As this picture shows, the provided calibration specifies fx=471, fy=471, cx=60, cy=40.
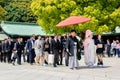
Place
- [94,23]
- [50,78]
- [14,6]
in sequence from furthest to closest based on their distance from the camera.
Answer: [14,6] → [94,23] → [50,78]

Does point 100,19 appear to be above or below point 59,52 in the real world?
above

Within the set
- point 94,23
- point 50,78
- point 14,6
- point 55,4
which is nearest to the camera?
point 50,78

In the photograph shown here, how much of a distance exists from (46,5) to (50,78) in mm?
31955

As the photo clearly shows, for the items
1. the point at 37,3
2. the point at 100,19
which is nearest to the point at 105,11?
the point at 100,19

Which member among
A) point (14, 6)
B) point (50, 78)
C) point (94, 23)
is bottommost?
point (50, 78)

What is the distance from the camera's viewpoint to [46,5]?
50031 millimetres

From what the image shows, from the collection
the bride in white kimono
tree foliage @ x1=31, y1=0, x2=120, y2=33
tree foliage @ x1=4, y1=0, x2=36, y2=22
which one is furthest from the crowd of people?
tree foliage @ x1=4, y1=0, x2=36, y2=22

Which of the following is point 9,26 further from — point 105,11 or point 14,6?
point 105,11

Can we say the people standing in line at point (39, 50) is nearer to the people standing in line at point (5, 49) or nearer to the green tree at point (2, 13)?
the people standing in line at point (5, 49)

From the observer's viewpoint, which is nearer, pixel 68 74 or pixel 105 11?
pixel 68 74

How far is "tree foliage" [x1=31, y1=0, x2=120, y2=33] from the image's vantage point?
46.6 m

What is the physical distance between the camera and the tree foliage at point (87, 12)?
4665 cm

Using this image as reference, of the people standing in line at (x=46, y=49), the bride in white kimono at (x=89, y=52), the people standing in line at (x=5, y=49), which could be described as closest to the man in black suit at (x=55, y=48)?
the people standing in line at (x=46, y=49)

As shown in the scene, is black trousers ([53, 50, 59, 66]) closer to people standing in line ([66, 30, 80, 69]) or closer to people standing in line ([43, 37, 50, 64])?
people standing in line ([43, 37, 50, 64])
